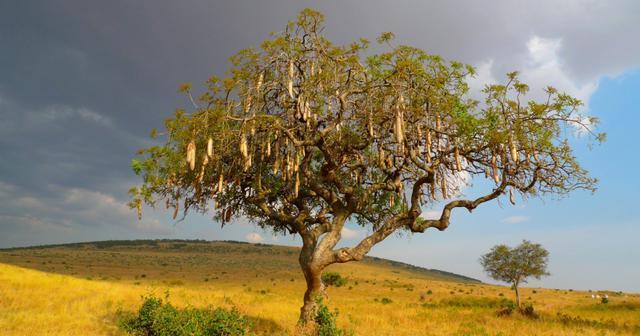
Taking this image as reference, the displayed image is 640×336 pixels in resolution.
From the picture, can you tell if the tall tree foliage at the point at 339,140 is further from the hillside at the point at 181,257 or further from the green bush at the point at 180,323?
the hillside at the point at 181,257

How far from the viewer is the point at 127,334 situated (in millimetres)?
17500

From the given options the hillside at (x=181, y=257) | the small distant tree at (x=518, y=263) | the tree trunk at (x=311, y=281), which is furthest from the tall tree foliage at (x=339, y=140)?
the hillside at (x=181, y=257)

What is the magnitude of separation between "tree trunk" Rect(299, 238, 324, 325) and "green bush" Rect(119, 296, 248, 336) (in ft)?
11.7

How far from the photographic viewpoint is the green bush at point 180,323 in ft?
47.9

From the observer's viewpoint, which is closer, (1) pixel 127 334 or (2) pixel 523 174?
(1) pixel 127 334

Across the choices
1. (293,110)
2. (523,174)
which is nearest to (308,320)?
(293,110)

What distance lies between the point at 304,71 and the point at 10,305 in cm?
2106

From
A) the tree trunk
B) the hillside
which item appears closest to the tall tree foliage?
the tree trunk

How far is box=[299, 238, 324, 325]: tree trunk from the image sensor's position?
18781mm

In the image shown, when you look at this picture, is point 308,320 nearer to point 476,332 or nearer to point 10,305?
point 476,332

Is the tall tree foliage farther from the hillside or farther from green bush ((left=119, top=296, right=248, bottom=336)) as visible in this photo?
the hillside

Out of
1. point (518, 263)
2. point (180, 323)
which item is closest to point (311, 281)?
point (180, 323)

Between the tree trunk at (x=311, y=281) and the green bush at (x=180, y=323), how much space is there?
140 inches

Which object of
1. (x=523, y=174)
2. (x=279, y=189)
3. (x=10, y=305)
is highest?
(x=523, y=174)
